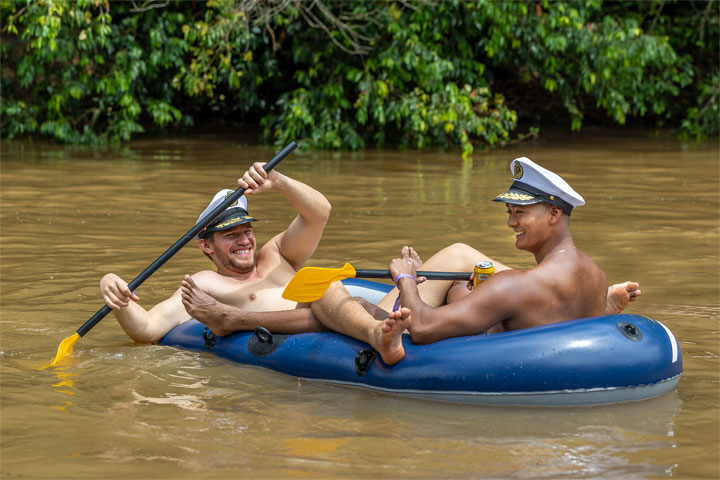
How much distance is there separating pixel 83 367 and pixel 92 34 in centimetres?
872

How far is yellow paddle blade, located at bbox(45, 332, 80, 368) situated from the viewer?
4594 millimetres

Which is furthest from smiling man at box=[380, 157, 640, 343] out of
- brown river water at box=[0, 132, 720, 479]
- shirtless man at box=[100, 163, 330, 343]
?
shirtless man at box=[100, 163, 330, 343]

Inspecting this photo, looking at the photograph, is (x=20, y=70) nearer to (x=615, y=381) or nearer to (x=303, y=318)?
(x=303, y=318)

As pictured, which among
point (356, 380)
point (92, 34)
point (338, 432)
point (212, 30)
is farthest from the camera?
point (92, 34)

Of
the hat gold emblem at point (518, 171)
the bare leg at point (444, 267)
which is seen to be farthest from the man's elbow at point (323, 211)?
the hat gold emblem at point (518, 171)

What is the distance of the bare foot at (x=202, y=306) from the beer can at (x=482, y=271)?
115 centimetres

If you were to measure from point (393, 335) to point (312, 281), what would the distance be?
1.92ft

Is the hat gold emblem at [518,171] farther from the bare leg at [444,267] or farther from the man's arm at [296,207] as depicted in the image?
the man's arm at [296,207]

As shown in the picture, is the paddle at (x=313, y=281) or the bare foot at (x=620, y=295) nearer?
the bare foot at (x=620, y=295)

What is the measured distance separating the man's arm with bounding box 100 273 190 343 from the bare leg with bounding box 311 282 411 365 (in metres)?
0.84

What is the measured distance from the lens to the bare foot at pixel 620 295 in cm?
409

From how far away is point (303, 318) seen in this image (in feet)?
14.6

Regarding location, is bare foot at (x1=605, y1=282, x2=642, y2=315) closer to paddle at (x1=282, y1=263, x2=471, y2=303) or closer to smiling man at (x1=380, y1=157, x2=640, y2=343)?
smiling man at (x1=380, y1=157, x2=640, y2=343)

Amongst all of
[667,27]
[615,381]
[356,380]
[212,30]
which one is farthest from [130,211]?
[667,27]
